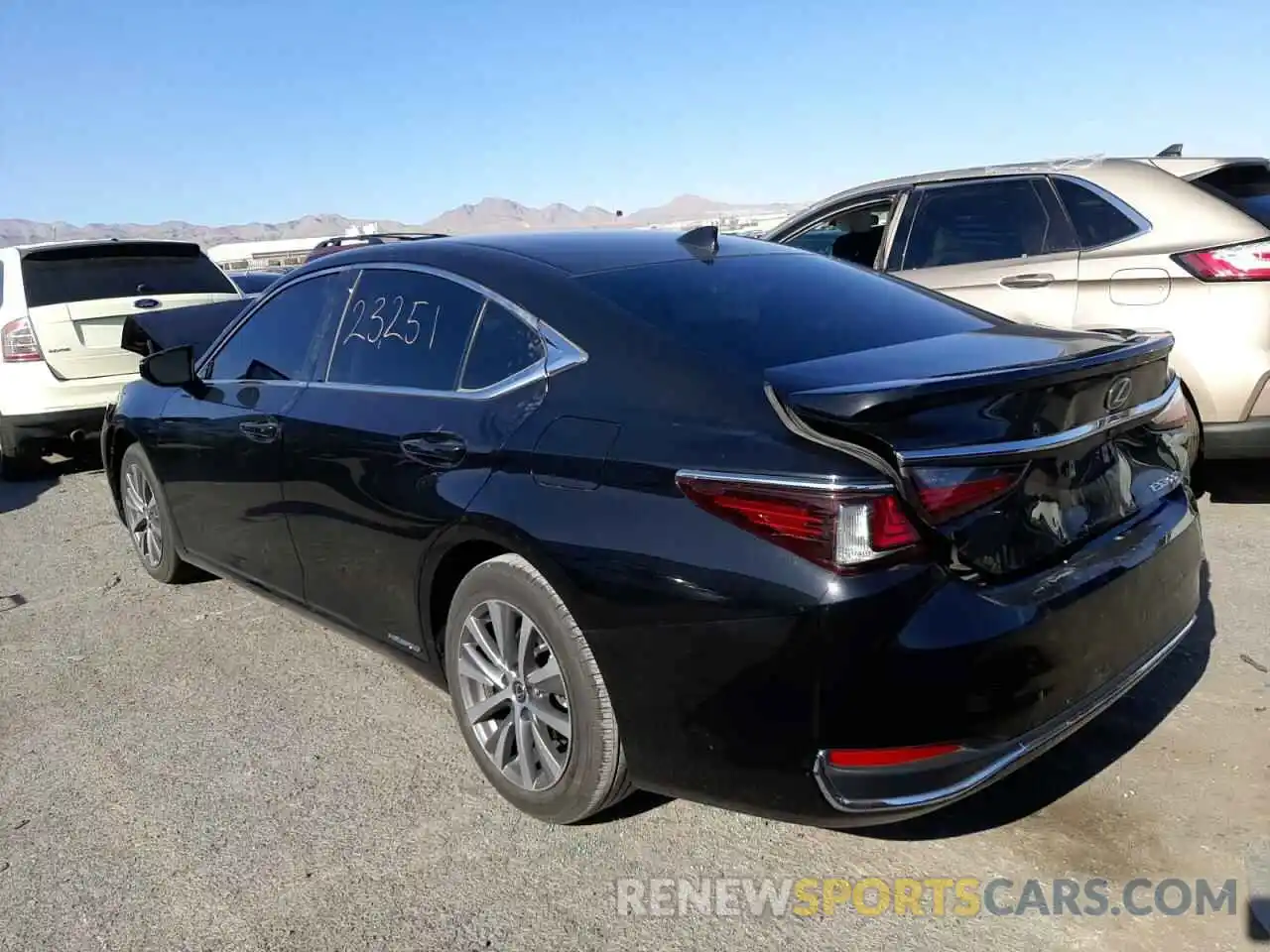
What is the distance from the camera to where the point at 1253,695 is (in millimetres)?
3285

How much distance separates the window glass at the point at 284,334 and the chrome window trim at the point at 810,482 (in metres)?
2.04

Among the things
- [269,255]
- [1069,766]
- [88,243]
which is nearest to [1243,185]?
[1069,766]

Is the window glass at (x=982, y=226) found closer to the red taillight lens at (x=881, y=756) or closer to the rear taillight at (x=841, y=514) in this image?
the rear taillight at (x=841, y=514)

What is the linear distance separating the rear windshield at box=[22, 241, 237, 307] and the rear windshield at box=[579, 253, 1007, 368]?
5743 mm

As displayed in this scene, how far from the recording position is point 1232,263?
181 inches

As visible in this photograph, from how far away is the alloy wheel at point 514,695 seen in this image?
8.83 feet

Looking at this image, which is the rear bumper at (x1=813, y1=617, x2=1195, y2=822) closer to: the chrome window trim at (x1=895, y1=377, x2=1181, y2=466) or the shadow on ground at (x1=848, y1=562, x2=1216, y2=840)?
the shadow on ground at (x1=848, y1=562, x2=1216, y2=840)

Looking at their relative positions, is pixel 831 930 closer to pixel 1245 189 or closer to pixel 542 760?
pixel 542 760

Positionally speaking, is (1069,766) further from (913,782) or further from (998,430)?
(998,430)

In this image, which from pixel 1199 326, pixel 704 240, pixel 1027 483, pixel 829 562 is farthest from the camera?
pixel 1199 326

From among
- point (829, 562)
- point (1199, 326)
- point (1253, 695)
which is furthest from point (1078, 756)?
point (1199, 326)

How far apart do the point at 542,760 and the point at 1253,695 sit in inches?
90.5

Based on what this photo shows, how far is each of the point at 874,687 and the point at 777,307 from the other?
4.14 feet

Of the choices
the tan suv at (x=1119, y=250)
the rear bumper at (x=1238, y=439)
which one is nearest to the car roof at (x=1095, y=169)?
the tan suv at (x=1119, y=250)
